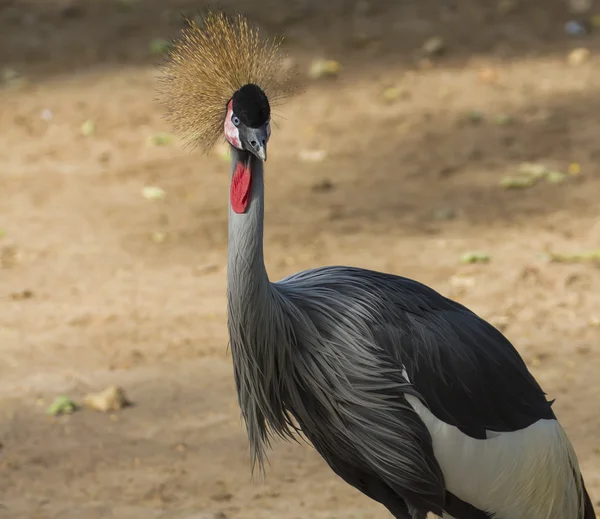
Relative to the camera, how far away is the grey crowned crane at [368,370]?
246 centimetres

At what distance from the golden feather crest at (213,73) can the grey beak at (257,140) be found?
0.83 ft

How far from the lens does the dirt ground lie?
3.43 metres

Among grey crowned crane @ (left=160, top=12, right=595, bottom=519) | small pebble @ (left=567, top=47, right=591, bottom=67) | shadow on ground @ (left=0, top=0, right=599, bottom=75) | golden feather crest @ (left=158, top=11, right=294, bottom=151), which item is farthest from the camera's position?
shadow on ground @ (left=0, top=0, right=599, bottom=75)

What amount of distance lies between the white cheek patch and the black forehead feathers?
0.12 ft

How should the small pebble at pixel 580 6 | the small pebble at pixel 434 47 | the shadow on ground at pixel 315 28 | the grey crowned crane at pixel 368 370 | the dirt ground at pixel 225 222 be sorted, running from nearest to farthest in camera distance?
the grey crowned crane at pixel 368 370
the dirt ground at pixel 225 222
the small pebble at pixel 434 47
the shadow on ground at pixel 315 28
the small pebble at pixel 580 6

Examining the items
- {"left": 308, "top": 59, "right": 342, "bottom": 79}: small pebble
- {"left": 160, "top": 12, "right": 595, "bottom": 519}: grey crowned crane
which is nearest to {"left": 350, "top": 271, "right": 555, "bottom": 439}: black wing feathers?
{"left": 160, "top": 12, "right": 595, "bottom": 519}: grey crowned crane

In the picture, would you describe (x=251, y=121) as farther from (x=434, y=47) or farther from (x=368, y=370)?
(x=434, y=47)

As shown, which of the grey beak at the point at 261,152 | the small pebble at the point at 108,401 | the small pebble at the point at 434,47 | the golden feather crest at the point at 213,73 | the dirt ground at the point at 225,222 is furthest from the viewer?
the small pebble at the point at 434,47

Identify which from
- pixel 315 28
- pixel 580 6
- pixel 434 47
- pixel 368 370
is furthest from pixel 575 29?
pixel 368 370

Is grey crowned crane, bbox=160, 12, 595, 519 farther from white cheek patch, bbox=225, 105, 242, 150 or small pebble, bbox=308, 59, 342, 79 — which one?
small pebble, bbox=308, 59, 342, 79

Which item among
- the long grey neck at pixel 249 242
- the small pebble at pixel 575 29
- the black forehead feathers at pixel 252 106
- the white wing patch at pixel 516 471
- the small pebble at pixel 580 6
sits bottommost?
the white wing patch at pixel 516 471

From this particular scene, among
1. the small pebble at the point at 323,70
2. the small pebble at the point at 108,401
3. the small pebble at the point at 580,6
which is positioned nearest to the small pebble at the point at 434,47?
the small pebble at the point at 323,70

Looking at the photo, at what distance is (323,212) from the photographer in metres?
5.44

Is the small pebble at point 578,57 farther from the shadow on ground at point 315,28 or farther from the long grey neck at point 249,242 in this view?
the long grey neck at point 249,242
